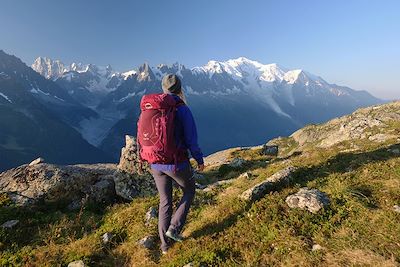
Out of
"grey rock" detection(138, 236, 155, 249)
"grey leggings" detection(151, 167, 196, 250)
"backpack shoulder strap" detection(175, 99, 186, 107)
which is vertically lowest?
"grey rock" detection(138, 236, 155, 249)

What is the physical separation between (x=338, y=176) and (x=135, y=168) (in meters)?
9.87

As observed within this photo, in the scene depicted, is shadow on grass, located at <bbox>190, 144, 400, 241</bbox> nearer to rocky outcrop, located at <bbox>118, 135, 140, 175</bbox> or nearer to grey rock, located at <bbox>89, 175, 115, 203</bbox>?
grey rock, located at <bbox>89, 175, 115, 203</bbox>

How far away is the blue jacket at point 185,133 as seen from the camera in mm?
9586

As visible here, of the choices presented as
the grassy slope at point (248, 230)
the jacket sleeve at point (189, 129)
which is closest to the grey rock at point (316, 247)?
the grassy slope at point (248, 230)

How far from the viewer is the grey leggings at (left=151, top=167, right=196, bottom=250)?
9.97 m

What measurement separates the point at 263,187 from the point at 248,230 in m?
2.70

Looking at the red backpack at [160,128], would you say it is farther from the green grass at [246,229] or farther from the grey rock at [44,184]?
the grey rock at [44,184]

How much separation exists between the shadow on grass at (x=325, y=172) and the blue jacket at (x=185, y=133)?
7.62 ft

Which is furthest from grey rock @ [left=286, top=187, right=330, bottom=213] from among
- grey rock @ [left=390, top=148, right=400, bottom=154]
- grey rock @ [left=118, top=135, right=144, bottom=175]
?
grey rock @ [left=118, top=135, right=144, bottom=175]

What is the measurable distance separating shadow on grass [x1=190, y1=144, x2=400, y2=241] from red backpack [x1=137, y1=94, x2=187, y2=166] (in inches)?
100

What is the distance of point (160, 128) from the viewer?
31.0 ft

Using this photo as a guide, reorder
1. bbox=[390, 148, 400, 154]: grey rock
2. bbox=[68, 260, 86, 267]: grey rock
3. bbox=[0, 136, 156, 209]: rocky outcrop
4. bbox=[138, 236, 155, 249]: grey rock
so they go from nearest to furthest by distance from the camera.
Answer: bbox=[68, 260, 86, 267]: grey rock < bbox=[138, 236, 155, 249]: grey rock < bbox=[0, 136, 156, 209]: rocky outcrop < bbox=[390, 148, 400, 154]: grey rock

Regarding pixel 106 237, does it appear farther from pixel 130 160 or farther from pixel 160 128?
pixel 130 160

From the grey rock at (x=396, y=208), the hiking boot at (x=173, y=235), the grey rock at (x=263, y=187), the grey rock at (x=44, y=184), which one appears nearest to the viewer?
the hiking boot at (x=173, y=235)
